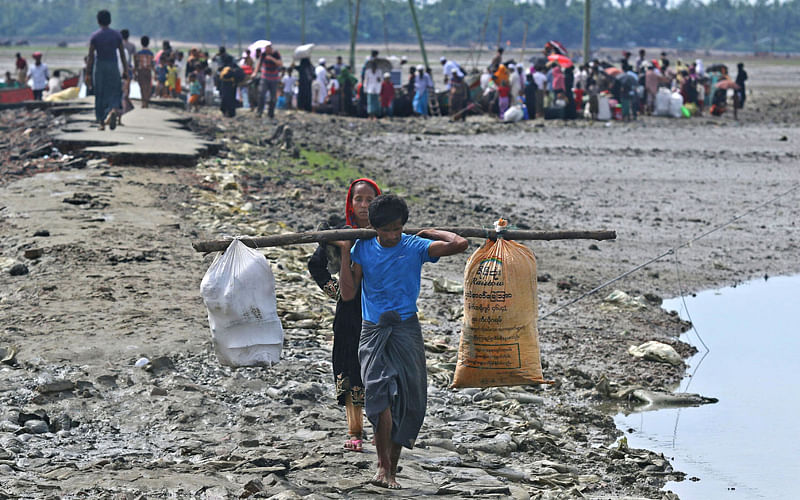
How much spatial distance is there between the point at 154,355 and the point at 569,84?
64.9 ft

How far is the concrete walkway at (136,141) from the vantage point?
42.7 feet

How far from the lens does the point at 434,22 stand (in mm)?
122812

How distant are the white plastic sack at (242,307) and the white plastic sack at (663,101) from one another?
71.2ft

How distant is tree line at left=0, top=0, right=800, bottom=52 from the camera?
116 meters

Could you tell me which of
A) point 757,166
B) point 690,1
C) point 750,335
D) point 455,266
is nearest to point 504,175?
point 757,166

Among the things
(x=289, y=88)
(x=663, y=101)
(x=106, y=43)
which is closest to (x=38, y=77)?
(x=289, y=88)

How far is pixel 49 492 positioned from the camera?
4.22 meters

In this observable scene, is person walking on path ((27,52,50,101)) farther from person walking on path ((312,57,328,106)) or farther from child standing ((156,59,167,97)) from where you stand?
person walking on path ((312,57,328,106))

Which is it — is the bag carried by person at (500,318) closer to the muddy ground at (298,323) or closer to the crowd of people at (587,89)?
the muddy ground at (298,323)

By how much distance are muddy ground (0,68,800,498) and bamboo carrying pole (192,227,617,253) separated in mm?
962

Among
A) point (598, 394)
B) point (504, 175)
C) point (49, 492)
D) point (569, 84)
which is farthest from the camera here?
point (569, 84)

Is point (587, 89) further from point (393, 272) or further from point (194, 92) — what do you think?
point (393, 272)

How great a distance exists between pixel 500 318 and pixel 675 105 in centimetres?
2170

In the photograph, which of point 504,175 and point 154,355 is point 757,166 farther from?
point 154,355
